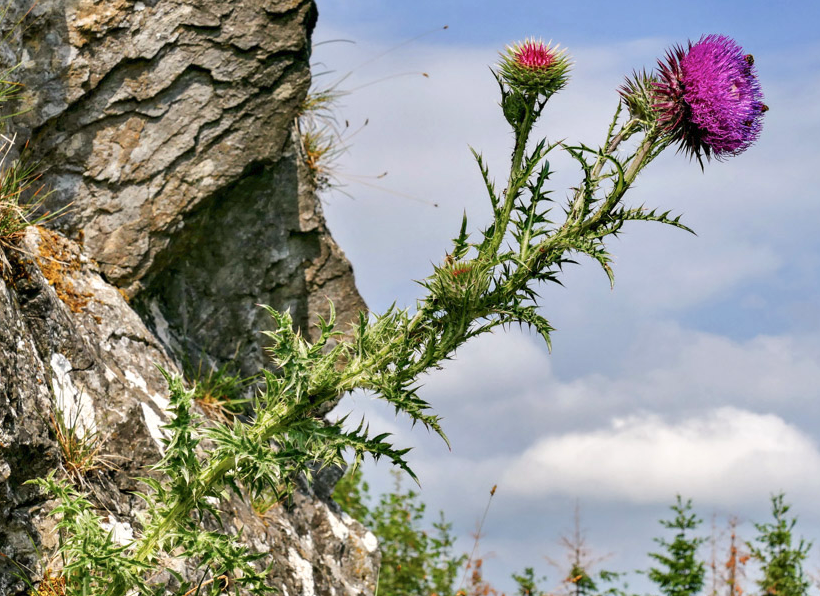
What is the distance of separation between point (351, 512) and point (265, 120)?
312 inches

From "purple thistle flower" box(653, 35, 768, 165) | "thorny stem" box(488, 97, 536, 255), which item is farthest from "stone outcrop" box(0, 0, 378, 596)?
"purple thistle flower" box(653, 35, 768, 165)

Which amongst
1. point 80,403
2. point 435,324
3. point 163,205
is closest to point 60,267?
point 163,205

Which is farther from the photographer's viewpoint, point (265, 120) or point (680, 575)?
point (680, 575)

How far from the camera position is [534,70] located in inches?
197

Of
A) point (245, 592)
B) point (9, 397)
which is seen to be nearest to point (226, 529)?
point (245, 592)

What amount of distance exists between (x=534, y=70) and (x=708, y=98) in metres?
1.03

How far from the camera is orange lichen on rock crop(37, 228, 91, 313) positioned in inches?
247

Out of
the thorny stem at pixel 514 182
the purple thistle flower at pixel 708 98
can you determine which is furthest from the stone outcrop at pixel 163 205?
the purple thistle flower at pixel 708 98

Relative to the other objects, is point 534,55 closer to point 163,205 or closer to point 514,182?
point 514,182

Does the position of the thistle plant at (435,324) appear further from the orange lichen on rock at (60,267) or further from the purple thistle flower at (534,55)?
the orange lichen on rock at (60,267)

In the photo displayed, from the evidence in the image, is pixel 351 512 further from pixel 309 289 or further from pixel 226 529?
pixel 226 529

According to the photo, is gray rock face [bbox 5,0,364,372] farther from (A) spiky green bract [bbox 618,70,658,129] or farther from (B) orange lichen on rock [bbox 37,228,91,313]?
(A) spiky green bract [bbox 618,70,658,129]

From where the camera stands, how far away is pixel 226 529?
20.3ft

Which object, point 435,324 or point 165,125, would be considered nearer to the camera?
point 435,324
